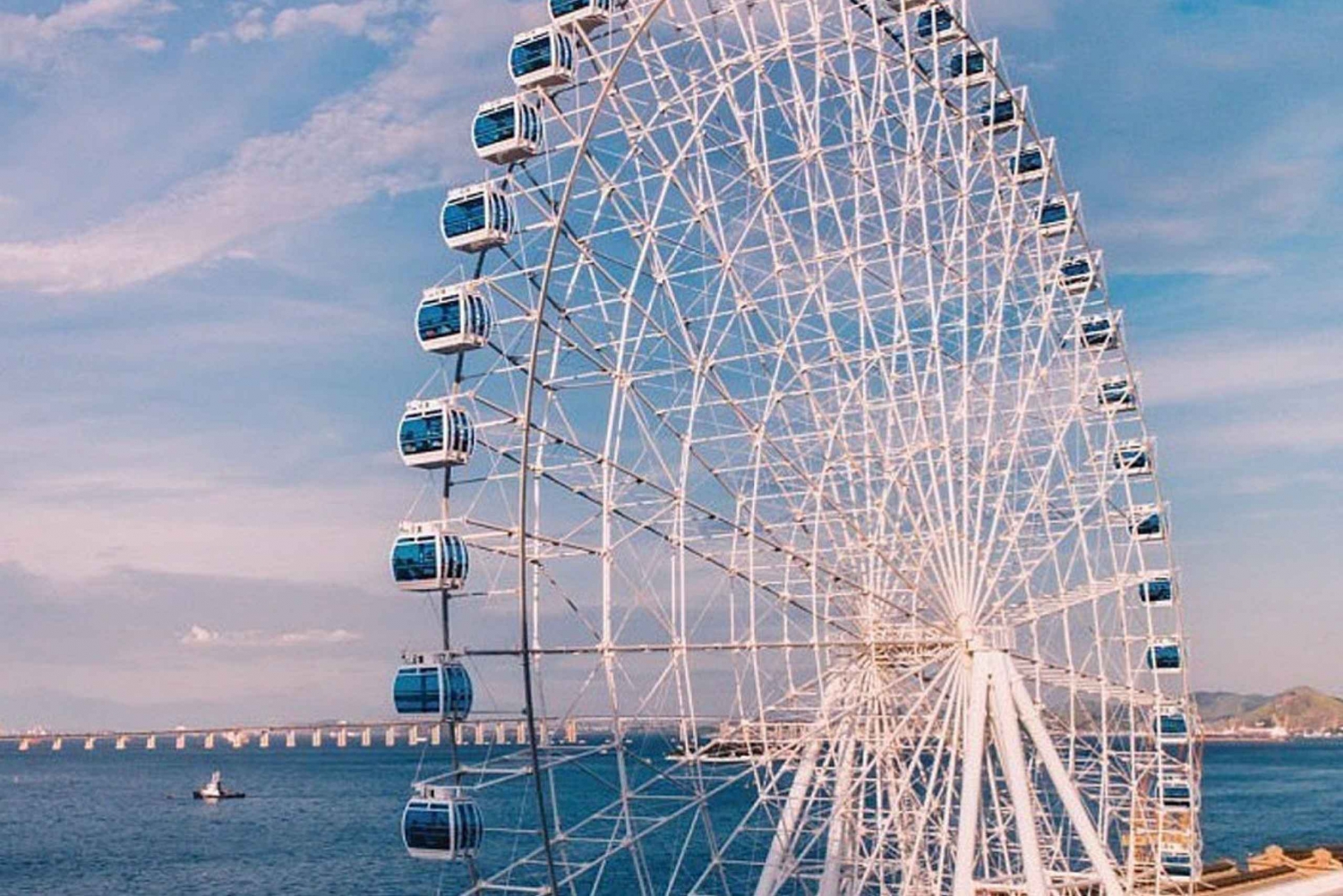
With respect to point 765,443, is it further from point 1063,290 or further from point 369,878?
point 369,878

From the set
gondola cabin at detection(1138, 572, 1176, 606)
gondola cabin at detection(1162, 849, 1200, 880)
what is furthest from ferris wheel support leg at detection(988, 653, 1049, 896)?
gondola cabin at detection(1138, 572, 1176, 606)

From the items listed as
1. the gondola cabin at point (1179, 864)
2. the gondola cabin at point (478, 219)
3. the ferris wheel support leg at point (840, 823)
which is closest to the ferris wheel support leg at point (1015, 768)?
the ferris wheel support leg at point (840, 823)

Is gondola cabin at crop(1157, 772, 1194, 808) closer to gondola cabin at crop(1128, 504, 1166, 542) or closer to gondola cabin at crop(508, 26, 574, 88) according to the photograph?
gondola cabin at crop(1128, 504, 1166, 542)

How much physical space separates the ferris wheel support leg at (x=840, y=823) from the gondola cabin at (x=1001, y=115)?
54.5 feet

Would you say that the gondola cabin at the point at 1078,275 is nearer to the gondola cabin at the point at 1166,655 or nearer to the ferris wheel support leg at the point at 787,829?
the gondola cabin at the point at 1166,655

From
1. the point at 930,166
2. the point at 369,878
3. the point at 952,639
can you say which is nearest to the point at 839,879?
the point at 952,639

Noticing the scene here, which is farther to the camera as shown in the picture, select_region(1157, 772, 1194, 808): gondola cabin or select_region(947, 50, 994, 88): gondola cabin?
select_region(1157, 772, 1194, 808): gondola cabin

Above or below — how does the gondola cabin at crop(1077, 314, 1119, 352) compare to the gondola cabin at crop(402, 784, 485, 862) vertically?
above

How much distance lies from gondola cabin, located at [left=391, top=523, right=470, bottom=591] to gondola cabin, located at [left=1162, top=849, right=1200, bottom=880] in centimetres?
2712

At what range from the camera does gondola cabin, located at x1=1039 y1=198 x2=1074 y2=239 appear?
121 ft

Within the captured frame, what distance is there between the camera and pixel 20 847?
98.4 meters

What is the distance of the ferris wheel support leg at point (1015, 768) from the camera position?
2683 cm

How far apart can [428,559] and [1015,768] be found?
1265 centimetres

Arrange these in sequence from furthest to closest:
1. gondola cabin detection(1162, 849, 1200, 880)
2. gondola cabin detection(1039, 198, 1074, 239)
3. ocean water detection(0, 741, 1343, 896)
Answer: ocean water detection(0, 741, 1343, 896), gondola cabin detection(1162, 849, 1200, 880), gondola cabin detection(1039, 198, 1074, 239)
